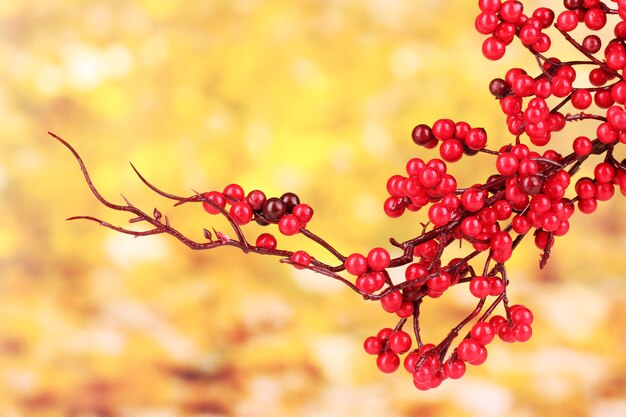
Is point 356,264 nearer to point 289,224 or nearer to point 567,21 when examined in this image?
point 289,224

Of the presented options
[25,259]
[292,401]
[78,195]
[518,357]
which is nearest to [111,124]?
[78,195]

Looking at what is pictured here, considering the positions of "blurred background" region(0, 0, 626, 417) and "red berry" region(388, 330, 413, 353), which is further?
"blurred background" region(0, 0, 626, 417)

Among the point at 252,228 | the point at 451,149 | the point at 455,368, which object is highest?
the point at 252,228

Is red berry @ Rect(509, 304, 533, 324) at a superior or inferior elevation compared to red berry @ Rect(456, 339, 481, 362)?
superior

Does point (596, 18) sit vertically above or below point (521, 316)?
above

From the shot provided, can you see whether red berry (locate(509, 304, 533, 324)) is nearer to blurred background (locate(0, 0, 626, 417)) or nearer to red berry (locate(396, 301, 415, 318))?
red berry (locate(396, 301, 415, 318))

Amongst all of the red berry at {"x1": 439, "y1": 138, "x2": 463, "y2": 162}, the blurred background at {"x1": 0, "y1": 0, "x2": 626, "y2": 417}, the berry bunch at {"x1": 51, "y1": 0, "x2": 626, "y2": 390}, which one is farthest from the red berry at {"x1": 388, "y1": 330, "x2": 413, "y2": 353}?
the blurred background at {"x1": 0, "y1": 0, "x2": 626, "y2": 417}

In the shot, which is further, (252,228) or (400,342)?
(252,228)

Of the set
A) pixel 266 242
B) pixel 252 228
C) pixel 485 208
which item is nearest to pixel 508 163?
pixel 485 208

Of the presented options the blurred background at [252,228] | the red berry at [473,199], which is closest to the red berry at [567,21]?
the red berry at [473,199]

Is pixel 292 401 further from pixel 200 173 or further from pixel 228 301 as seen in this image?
pixel 200 173
